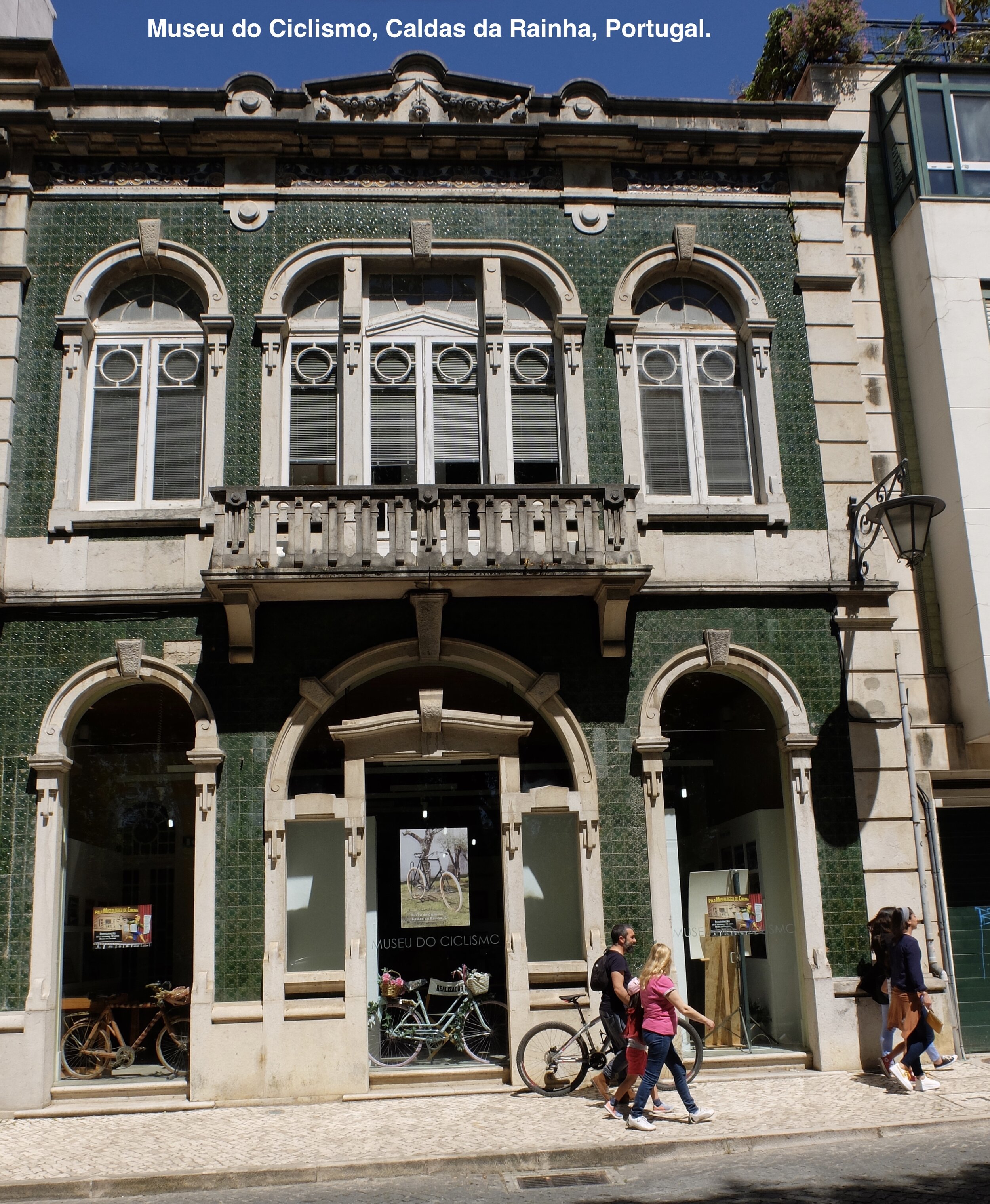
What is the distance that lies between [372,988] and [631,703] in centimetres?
444

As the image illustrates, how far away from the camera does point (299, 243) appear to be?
15.1 m

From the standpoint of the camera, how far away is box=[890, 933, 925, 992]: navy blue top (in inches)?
476

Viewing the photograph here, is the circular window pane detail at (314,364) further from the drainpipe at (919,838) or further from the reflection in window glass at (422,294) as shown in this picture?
the drainpipe at (919,838)

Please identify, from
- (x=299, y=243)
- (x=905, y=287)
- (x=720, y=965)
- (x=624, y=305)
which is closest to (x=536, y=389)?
(x=624, y=305)

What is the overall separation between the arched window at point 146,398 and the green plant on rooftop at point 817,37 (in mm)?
9819

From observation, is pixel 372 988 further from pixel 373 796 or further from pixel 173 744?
pixel 173 744

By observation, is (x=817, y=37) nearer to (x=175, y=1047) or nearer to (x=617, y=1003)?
(x=617, y=1003)

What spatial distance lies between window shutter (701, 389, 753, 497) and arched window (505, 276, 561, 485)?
1.96 m

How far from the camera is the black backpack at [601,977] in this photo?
11.6 meters

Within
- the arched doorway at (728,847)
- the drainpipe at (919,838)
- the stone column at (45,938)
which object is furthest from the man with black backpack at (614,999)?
the stone column at (45,938)

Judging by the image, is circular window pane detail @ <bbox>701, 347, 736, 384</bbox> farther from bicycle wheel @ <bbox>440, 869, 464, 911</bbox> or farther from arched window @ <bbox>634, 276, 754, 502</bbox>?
bicycle wheel @ <bbox>440, 869, 464, 911</bbox>

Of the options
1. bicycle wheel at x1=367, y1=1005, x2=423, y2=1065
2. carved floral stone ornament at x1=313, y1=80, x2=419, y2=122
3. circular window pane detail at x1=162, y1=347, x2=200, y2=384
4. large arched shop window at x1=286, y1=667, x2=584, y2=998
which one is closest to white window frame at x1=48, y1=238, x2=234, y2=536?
circular window pane detail at x1=162, y1=347, x2=200, y2=384

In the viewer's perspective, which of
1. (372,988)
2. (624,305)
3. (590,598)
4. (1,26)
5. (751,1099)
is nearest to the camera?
(751,1099)

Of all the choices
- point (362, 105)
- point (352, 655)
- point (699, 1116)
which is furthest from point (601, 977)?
point (362, 105)
